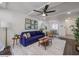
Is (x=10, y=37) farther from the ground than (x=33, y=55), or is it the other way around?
(x=10, y=37)

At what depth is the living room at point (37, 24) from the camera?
5.95 ft

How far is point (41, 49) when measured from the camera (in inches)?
72.2

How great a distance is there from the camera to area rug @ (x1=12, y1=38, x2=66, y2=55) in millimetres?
1812

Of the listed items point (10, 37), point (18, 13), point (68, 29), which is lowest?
point (10, 37)

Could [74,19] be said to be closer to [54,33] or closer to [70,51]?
[54,33]

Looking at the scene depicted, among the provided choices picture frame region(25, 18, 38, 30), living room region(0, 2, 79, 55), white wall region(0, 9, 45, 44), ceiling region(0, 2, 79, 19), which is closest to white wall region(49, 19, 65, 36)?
living room region(0, 2, 79, 55)

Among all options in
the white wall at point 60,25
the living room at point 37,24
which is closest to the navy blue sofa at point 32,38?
the living room at point 37,24

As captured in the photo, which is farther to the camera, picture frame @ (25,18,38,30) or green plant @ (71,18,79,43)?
picture frame @ (25,18,38,30)

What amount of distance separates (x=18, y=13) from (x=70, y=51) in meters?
1.27

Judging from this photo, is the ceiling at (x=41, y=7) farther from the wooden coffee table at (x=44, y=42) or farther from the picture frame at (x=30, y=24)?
the wooden coffee table at (x=44, y=42)

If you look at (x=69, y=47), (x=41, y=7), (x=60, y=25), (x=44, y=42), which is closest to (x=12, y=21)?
(x=41, y=7)

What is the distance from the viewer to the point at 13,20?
1.87 m

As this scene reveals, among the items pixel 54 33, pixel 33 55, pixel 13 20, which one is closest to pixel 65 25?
pixel 54 33

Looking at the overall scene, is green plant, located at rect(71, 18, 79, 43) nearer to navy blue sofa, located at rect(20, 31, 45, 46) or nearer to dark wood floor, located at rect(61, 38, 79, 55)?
dark wood floor, located at rect(61, 38, 79, 55)
